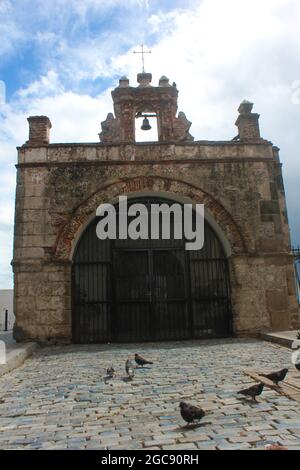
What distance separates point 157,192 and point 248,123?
10.4ft

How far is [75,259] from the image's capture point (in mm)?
9938

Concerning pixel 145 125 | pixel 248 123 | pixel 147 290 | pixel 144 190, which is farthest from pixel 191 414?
pixel 145 125

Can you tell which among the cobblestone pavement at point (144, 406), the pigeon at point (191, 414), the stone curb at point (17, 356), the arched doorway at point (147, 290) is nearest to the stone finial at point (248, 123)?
the arched doorway at point (147, 290)

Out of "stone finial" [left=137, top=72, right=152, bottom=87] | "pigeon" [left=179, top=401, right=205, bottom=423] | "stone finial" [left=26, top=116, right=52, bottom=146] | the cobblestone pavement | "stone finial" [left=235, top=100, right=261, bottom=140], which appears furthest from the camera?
"stone finial" [left=137, top=72, right=152, bottom=87]

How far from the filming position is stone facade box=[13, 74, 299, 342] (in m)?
9.35

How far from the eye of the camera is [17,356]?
6820 millimetres

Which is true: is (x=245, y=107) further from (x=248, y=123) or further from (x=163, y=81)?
(x=163, y=81)

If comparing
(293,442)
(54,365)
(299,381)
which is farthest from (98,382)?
(293,442)

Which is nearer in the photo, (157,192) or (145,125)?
(157,192)

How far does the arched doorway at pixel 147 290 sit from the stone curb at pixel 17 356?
4.95ft

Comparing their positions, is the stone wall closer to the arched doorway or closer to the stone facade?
the stone facade

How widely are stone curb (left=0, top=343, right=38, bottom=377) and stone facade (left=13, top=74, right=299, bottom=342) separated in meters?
0.99

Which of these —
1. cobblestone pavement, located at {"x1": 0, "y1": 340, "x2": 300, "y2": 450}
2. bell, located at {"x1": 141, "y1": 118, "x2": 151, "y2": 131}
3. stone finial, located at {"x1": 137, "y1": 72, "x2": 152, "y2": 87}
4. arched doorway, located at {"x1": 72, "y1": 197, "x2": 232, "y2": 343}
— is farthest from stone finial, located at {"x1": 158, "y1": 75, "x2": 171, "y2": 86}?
cobblestone pavement, located at {"x1": 0, "y1": 340, "x2": 300, "y2": 450}
